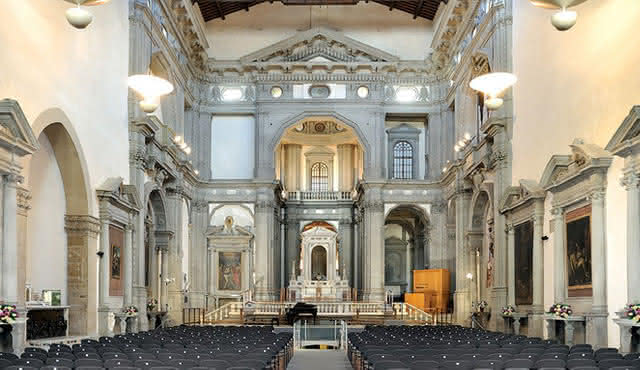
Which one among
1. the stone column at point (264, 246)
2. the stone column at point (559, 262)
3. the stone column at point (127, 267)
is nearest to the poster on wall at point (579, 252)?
the stone column at point (559, 262)

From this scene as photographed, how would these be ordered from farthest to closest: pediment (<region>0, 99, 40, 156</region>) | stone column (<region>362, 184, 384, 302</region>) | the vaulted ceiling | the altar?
the altar
stone column (<region>362, 184, 384, 302</region>)
the vaulted ceiling
pediment (<region>0, 99, 40, 156</region>)

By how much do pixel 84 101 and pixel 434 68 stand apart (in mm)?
23340

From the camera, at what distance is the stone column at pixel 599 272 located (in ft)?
61.0

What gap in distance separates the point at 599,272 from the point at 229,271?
27.0 m

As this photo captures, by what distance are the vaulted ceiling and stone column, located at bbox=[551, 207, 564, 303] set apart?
73.1 feet

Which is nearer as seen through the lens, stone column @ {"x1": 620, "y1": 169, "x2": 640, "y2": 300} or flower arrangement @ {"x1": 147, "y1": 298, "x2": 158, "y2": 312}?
stone column @ {"x1": 620, "y1": 169, "x2": 640, "y2": 300}

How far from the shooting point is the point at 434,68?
42.2 metres

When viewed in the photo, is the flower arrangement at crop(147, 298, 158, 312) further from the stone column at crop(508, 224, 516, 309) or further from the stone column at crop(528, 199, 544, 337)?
the stone column at crop(528, 199, 544, 337)

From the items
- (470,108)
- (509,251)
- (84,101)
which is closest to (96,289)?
(84,101)

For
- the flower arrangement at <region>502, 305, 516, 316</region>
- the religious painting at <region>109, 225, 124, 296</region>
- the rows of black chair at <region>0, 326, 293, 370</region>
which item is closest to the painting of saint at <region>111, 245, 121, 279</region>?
the religious painting at <region>109, 225, 124, 296</region>

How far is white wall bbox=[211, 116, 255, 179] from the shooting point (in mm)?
43625

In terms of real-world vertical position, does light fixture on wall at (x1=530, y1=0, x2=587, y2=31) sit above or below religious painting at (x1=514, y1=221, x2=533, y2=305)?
above

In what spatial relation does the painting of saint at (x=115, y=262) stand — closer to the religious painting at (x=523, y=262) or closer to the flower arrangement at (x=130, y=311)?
the flower arrangement at (x=130, y=311)

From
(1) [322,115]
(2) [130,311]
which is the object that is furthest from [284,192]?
(2) [130,311]
